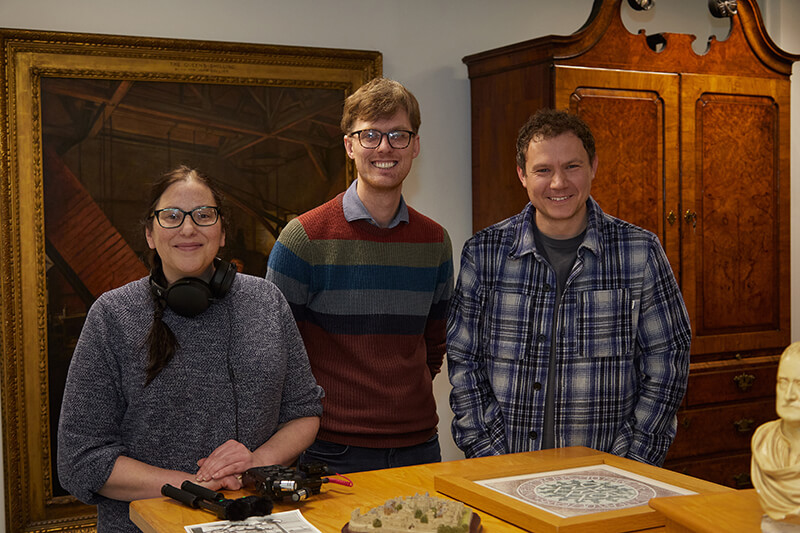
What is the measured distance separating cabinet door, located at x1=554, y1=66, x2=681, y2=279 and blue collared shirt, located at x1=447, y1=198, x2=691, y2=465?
134cm

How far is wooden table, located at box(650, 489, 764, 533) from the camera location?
1196mm

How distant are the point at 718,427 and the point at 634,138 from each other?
1374mm

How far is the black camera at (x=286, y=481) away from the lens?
5.21 feet

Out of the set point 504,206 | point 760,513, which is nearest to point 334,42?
point 504,206

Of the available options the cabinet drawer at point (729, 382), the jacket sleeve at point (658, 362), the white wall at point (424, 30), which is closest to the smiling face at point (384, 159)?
the jacket sleeve at point (658, 362)

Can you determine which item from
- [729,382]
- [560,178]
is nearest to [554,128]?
[560,178]

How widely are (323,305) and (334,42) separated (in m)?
A: 1.72

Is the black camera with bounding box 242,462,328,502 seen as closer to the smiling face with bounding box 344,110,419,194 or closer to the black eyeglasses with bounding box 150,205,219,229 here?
the black eyeglasses with bounding box 150,205,219,229

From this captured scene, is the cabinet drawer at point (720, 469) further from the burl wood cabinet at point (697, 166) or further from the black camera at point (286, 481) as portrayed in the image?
the black camera at point (286, 481)

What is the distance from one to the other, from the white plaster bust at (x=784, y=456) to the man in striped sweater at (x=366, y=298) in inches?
53.8

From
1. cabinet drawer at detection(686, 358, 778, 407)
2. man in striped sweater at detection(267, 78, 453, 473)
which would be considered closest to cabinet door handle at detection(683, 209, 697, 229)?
cabinet drawer at detection(686, 358, 778, 407)

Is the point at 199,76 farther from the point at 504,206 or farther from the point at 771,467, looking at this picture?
the point at 771,467

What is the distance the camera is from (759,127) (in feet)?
13.0

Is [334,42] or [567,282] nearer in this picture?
[567,282]
